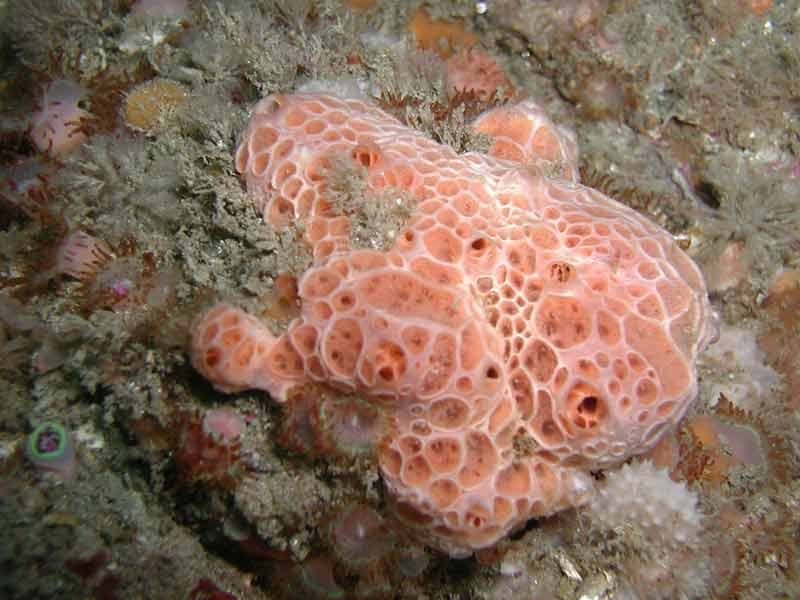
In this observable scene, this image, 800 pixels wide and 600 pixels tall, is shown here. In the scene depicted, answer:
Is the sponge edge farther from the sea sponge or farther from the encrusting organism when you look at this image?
the sea sponge

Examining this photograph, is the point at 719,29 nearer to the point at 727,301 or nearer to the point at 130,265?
the point at 727,301

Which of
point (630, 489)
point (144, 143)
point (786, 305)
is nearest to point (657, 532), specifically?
point (630, 489)

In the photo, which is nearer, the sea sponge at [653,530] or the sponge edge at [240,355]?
the sponge edge at [240,355]

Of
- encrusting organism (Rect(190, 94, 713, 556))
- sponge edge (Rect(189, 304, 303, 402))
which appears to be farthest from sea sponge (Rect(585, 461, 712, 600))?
sponge edge (Rect(189, 304, 303, 402))

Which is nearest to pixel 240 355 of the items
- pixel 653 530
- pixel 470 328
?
pixel 470 328

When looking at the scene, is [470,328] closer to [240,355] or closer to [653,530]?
[240,355]

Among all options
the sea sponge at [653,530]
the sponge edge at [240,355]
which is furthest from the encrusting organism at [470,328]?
the sea sponge at [653,530]

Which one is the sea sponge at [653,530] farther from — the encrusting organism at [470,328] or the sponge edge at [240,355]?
the sponge edge at [240,355]

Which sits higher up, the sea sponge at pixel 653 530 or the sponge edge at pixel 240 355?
the sponge edge at pixel 240 355
